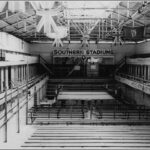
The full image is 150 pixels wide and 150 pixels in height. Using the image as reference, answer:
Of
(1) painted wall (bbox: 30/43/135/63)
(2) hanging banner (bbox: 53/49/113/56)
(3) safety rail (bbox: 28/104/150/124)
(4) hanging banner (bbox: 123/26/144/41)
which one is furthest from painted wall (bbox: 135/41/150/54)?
(4) hanging banner (bbox: 123/26/144/41)

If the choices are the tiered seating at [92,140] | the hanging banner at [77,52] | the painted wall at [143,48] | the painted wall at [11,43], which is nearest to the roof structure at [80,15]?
the painted wall at [11,43]

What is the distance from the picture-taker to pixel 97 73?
2561cm

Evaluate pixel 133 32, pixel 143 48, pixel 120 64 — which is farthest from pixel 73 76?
pixel 133 32

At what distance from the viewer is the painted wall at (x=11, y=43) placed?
47.7 ft

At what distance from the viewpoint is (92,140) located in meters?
9.05

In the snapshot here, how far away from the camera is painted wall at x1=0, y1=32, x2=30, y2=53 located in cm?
1455

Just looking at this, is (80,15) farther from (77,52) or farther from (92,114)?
(77,52)

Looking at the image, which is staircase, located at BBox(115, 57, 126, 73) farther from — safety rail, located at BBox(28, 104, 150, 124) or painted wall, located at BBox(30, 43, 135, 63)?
safety rail, located at BBox(28, 104, 150, 124)

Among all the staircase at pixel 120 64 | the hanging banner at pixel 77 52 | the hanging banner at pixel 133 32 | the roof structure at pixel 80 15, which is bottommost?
the staircase at pixel 120 64

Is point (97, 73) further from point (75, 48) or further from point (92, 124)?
point (92, 124)

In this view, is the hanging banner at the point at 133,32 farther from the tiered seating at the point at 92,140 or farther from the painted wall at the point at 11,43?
the painted wall at the point at 11,43

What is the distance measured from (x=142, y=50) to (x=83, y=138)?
1505cm

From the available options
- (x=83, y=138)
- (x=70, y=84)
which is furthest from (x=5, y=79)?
(x=70, y=84)

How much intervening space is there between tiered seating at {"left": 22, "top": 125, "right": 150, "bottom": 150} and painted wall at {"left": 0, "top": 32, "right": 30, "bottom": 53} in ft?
20.1
